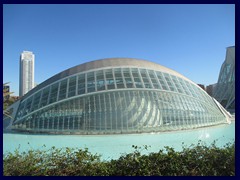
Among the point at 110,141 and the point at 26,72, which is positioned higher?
the point at 26,72

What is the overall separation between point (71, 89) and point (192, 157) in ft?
47.9

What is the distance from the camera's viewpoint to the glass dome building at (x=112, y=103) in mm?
17938

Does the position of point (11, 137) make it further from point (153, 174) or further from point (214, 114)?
point (214, 114)

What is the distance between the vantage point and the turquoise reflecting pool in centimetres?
1304

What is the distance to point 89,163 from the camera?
6.16m

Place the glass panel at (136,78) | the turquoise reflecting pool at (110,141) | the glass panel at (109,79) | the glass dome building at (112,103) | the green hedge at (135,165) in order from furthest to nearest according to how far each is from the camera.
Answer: the glass panel at (136,78) → the glass panel at (109,79) → the glass dome building at (112,103) → the turquoise reflecting pool at (110,141) → the green hedge at (135,165)

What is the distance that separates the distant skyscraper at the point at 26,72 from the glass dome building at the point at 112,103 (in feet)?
261

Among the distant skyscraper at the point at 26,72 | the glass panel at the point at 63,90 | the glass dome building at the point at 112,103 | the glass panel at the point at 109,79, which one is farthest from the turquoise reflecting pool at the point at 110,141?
the distant skyscraper at the point at 26,72

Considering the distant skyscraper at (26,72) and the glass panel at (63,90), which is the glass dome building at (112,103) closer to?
the glass panel at (63,90)

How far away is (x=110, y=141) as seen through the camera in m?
14.8

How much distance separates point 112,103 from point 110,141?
14.1 feet

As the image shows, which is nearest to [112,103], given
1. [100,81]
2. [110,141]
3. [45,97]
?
[100,81]

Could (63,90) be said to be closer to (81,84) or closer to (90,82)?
(81,84)

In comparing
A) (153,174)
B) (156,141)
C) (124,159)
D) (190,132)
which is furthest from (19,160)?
(190,132)
